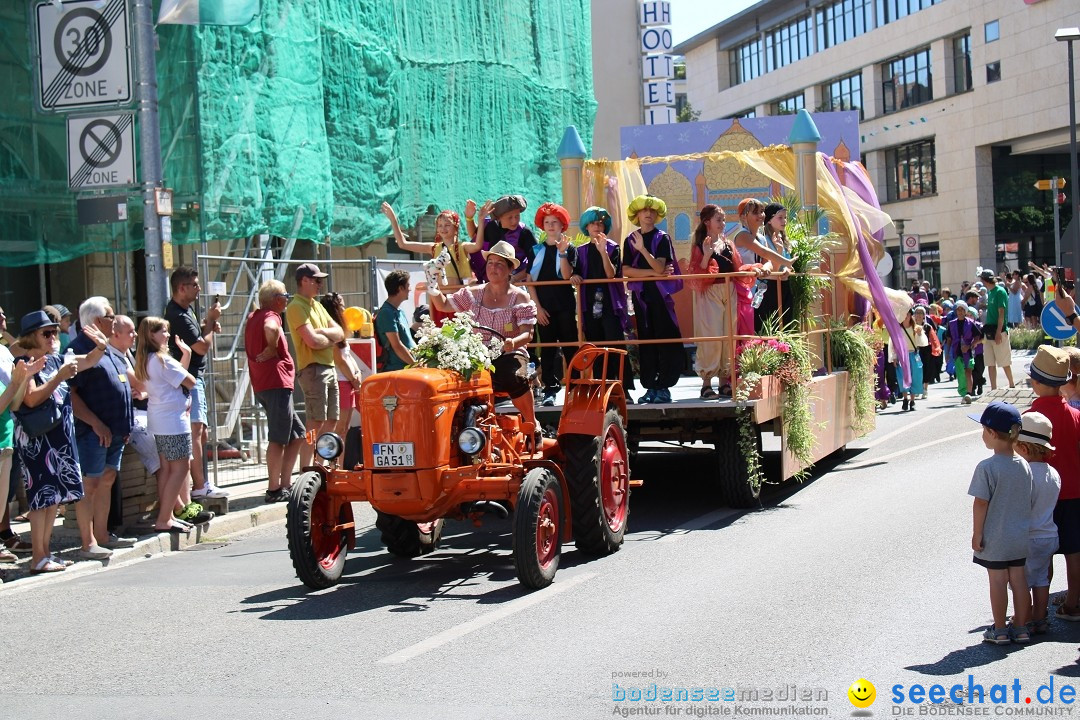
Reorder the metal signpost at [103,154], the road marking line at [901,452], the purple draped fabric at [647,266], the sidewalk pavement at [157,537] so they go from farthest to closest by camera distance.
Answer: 1. the road marking line at [901,452]
2. the metal signpost at [103,154]
3. the purple draped fabric at [647,266]
4. the sidewalk pavement at [157,537]

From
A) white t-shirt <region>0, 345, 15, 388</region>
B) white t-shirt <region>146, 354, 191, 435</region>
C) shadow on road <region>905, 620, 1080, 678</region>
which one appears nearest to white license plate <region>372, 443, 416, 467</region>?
white t-shirt <region>0, 345, 15, 388</region>

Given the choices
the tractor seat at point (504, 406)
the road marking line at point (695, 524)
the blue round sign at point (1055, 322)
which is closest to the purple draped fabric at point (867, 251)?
the blue round sign at point (1055, 322)

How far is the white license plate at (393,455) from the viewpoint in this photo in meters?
8.01

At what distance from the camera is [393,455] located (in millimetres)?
8039

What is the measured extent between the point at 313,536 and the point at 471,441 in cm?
120

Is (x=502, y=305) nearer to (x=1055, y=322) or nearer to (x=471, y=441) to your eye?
(x=471, y=441)

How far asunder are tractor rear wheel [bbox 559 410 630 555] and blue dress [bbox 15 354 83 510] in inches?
142

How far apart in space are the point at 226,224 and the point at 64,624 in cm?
818

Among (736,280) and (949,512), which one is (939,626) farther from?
(736,280)

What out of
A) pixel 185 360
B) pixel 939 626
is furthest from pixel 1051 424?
pixel 185 360

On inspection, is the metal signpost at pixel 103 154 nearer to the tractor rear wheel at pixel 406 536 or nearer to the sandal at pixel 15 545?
the sandal at pixel 15 545

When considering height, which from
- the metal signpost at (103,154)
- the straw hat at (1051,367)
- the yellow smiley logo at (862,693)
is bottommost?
the yellow smiley logo at (862,693)

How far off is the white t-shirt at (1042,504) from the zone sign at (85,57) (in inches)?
360

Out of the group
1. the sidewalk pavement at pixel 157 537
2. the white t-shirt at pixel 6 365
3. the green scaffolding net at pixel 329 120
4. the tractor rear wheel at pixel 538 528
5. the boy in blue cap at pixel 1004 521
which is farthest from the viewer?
the green scaffolding net at pixel 329 120
